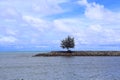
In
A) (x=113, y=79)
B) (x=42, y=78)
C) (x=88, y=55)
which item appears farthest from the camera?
(x=88, y=55)

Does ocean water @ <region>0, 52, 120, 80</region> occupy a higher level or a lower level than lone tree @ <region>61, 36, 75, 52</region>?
lower

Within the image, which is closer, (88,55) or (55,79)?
(55,79)

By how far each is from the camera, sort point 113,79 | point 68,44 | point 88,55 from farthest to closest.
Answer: point 88,55, point 68,44, point 113,79

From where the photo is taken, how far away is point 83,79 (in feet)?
187

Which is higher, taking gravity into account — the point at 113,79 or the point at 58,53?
the point at 58,53

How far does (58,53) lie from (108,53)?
29818mm

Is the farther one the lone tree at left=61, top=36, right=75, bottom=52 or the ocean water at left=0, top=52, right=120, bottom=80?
the lone tree at left=61, top=36, right=75, bottom=52

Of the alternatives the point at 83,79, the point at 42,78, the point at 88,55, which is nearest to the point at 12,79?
the point at 42,78

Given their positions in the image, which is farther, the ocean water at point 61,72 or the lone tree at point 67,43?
the lone tree at point 67,43

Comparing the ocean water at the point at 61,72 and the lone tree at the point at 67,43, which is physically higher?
the lone tree at the point at 67,43

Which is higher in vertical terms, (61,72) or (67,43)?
(67,43)

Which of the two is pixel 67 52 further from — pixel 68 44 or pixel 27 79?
pixel 27 79

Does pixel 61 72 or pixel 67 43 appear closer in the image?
A: pixel 61 72

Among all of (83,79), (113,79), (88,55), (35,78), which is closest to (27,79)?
(35,78)
